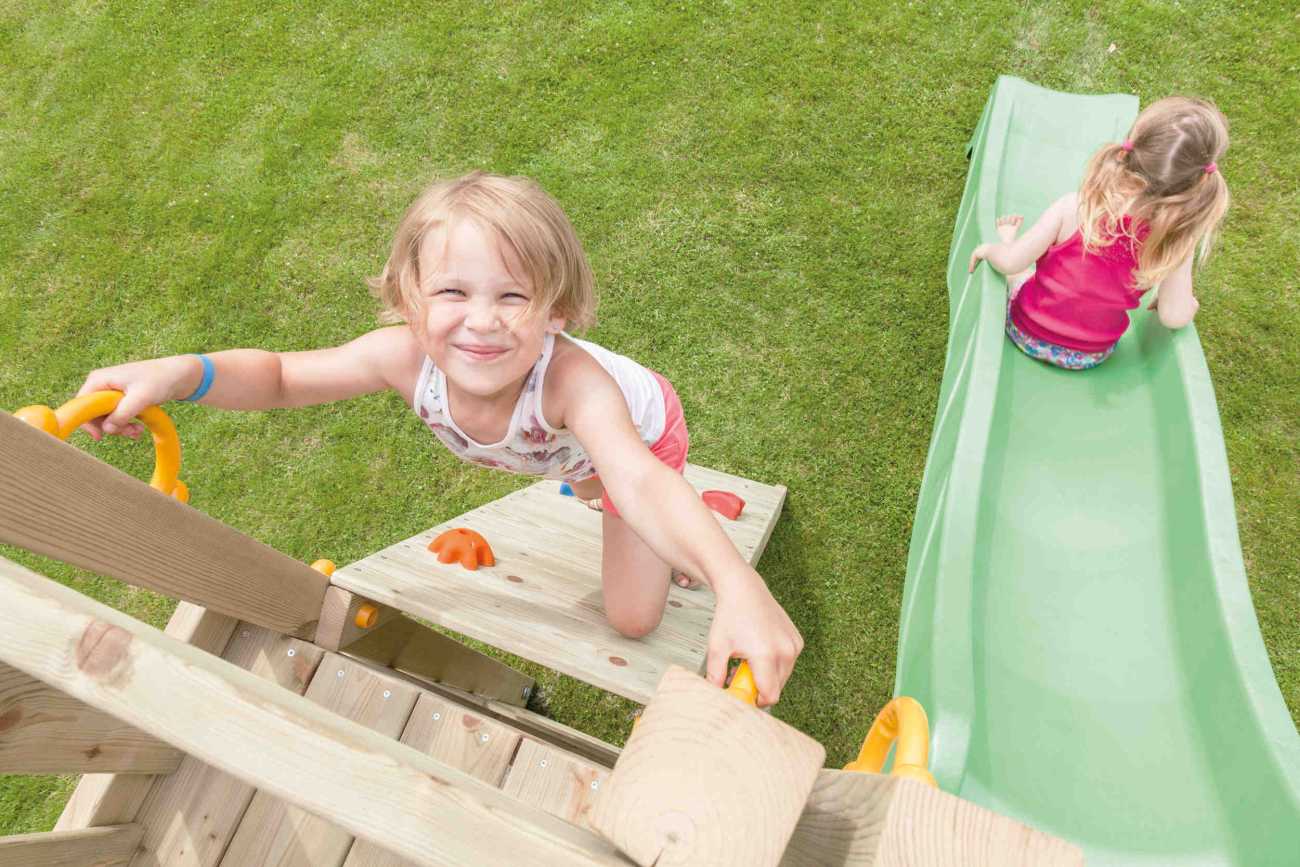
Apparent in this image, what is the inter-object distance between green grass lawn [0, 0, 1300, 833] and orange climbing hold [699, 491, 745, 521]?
14.6 inches

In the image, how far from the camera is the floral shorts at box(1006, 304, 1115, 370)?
8.20 ft

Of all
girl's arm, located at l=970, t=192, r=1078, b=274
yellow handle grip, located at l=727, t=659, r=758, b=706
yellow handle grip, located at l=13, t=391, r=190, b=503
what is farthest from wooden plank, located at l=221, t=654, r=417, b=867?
girl's arm, located at l=970, t=192, r=1078, b=274

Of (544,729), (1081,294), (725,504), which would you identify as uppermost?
(1081,294)

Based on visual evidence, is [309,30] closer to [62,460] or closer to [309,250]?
[309,250]

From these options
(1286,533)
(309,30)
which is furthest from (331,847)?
(309,30)

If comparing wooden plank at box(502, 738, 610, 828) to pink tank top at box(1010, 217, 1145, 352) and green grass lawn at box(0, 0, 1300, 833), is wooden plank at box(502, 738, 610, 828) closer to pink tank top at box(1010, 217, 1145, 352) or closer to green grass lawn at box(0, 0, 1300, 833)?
green grass lawn at box(0, 0, 1300, 833)

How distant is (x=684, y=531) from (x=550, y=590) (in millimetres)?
782

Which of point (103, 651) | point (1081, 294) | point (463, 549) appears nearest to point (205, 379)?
point (463, 549)

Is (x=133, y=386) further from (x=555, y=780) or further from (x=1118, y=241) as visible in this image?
(x=1118, y=241)

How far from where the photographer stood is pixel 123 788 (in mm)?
1321

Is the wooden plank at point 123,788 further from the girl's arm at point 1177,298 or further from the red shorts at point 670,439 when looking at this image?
the girl's arm at point 1177,298

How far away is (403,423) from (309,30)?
7.30ft

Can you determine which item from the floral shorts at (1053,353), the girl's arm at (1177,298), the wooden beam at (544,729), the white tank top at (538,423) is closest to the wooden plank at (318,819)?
the wooden beam at (544,729)

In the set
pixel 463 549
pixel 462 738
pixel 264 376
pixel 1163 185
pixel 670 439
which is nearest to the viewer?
pixel 462 738
